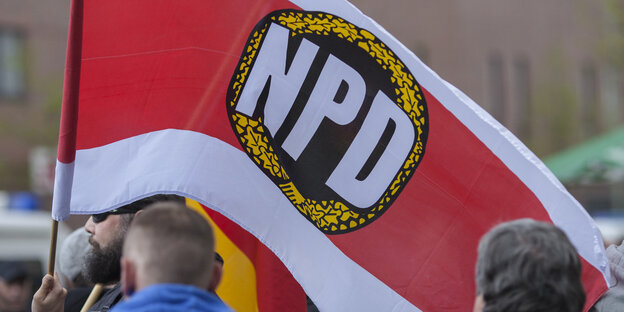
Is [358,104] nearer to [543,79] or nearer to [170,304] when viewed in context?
[170,304]

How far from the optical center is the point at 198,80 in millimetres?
3951

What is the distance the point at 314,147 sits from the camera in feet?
13.1

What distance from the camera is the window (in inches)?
896

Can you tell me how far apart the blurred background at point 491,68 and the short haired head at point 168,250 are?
43.0 ft

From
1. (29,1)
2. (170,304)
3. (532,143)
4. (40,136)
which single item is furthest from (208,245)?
(532,143)

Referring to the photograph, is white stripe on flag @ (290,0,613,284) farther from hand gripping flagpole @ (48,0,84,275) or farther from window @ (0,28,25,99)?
window @ (0,28,25,99)


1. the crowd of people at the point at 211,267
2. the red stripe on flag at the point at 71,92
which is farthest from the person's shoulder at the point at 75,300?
the crowd of people at the point at 211,267

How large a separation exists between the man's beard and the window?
1974 centimetres

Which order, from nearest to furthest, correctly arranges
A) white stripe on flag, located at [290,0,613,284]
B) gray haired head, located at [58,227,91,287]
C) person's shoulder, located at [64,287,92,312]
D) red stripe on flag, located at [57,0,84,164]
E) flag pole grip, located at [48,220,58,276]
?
flag pole grip, located at [48,220,58,276] → red stripe on flag, located at [57,0,84,164] → white stripe on flag, located at [290,0,613,284] → person's shoulder, located at [64,287,92,312] → gray haired head, located at [58,227,91,287]

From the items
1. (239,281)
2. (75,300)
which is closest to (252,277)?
(239,281)

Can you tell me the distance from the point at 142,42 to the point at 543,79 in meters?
33.5

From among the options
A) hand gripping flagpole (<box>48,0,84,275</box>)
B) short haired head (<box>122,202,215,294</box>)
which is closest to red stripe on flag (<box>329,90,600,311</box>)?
hand gripping flagpole (<box>48,0,84,275</box>)

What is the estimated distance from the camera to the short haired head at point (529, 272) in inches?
100

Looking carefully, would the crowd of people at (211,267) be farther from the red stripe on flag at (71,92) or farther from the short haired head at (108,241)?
the short haired head at (108,241)
